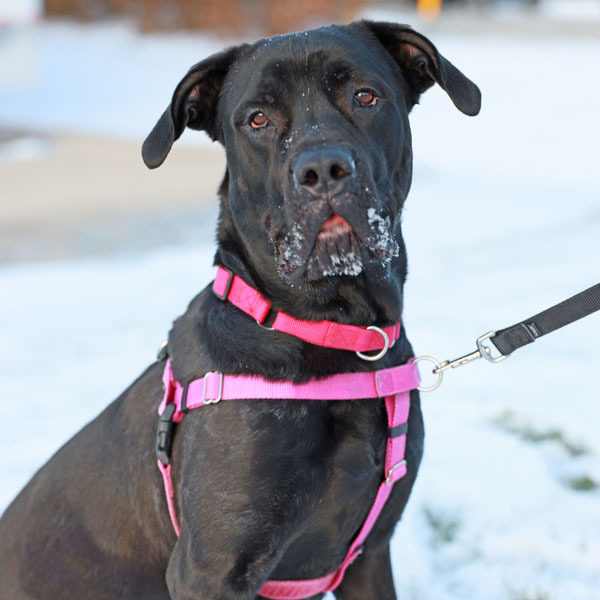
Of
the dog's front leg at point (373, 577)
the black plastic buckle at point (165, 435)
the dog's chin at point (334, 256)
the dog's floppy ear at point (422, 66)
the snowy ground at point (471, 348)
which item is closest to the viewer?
the dog's chin at point (334, 256)

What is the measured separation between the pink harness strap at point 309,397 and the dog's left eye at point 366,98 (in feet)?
2.47

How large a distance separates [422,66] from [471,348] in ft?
8.94

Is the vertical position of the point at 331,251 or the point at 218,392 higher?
the point at 331,251

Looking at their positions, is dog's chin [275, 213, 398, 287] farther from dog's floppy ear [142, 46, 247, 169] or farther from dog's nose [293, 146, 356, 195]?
dog's floppy ear [142, 46, 247, 169]

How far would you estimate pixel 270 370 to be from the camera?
251 centimetres

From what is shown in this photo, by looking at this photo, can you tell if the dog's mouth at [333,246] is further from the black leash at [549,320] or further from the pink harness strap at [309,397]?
the black leash at [549,320]

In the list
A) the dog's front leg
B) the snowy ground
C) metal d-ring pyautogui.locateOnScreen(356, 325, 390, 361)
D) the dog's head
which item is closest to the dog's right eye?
the dog's head

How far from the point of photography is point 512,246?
7.67 meters

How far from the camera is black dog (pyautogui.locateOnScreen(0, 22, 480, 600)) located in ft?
7.88

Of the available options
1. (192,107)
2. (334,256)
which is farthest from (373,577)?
(192,107)

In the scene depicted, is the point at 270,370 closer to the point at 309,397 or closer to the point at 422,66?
the point at 309,397

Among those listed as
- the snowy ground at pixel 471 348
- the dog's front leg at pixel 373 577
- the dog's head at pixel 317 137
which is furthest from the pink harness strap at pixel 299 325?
the snowy ground at pixel 471 348

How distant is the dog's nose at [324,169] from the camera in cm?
234

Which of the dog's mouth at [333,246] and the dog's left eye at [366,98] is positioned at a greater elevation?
the dog's left eye at [366,98]
